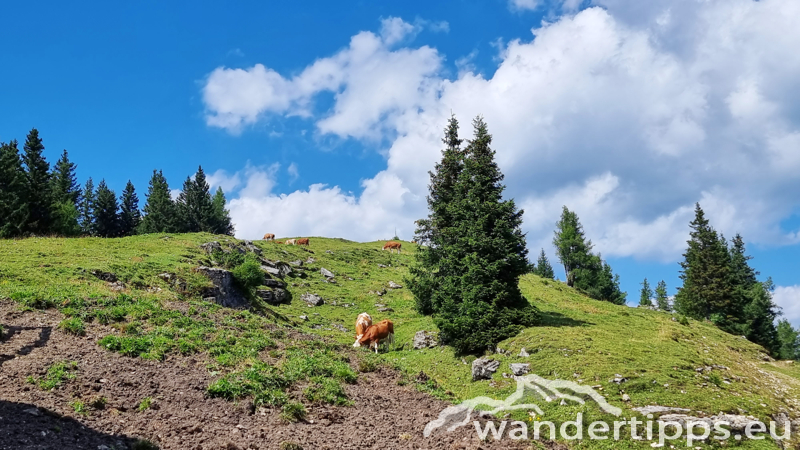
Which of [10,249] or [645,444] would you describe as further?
[10,249]

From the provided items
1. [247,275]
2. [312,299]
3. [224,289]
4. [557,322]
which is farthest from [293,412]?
[312,299]

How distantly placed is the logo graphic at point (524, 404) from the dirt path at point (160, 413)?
480 mm

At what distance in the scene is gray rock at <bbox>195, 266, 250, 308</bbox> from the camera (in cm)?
2702

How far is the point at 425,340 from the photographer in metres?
24.7

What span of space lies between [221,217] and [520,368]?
272ft

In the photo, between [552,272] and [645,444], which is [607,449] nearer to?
[645,444]

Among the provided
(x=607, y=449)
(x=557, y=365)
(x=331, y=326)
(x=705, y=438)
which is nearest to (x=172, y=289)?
(x=331, y=326)

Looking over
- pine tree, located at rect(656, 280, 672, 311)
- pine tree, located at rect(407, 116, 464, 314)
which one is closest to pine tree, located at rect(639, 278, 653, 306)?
pine tree, located at rect(656, 280, 672, 311)

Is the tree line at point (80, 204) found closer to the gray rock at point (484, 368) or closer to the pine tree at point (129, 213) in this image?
the pine tree at point (129, 213)

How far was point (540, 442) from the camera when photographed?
12328mm

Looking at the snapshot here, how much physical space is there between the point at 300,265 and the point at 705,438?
129ft

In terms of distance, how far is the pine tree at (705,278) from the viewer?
54969 mm

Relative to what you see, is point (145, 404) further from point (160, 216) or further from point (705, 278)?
point (160, 216)

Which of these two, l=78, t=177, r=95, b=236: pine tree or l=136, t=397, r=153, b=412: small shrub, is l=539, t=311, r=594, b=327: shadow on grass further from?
l=78, t=177, r=95, b=236: pine tree
